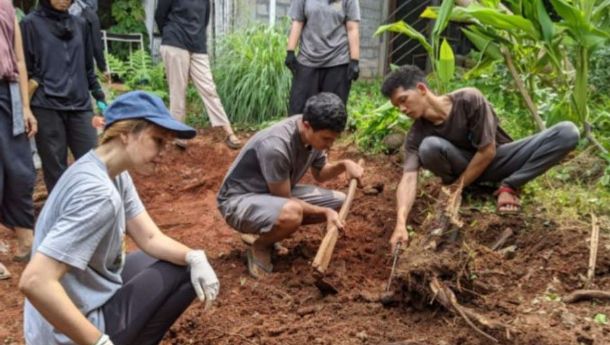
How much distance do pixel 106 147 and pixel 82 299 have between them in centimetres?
51

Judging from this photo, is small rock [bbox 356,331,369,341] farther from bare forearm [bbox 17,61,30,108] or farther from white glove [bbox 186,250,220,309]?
bare forearm [bbox 17,61,30,108]

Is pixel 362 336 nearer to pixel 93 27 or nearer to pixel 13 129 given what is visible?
pixel 13 129

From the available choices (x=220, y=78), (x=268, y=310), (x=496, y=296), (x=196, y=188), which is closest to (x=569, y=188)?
(x=496, y=296)

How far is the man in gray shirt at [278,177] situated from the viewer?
10.3 feet

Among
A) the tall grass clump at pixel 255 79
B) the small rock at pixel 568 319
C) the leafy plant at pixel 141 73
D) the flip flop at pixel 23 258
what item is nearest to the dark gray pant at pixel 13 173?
the flip flop at pixel 23 258

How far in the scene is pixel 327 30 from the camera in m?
5.36

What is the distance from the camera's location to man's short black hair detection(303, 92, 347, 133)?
3062 millimetres

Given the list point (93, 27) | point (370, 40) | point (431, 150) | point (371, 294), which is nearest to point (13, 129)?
point (93, 27)

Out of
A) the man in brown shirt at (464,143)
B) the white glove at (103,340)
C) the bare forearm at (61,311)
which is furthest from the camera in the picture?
the man in brown shirt at (464,143)

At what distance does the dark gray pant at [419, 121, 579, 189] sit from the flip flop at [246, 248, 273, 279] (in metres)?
1.17

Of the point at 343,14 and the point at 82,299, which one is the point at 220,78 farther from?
the point at 82,299

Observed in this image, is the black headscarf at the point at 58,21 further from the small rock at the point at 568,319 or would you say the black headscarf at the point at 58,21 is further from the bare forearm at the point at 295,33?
the small rock at the point at 568,319

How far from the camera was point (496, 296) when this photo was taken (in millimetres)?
2859

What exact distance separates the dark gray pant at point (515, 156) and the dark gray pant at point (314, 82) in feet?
5.66
